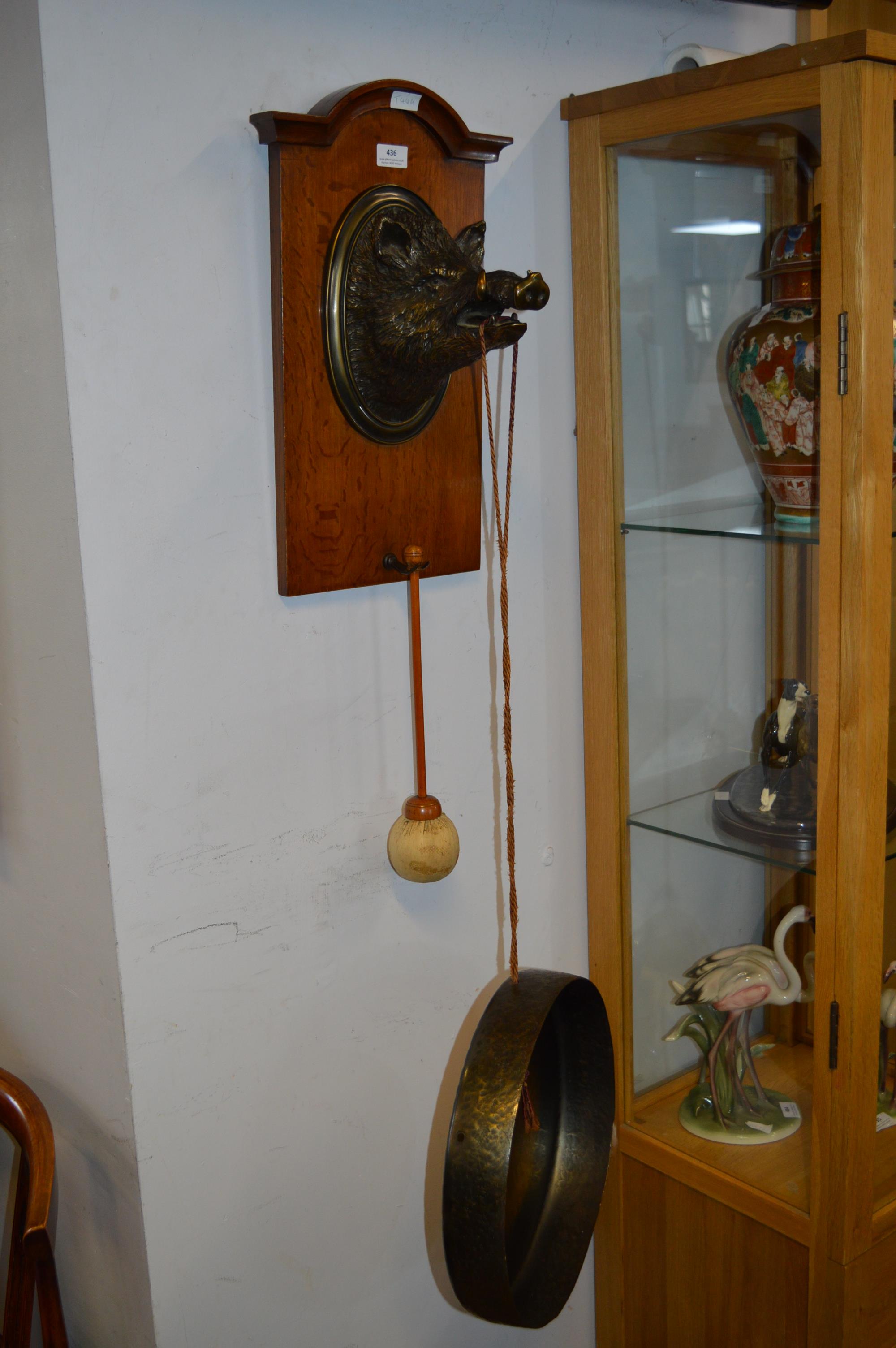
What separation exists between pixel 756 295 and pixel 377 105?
454mm

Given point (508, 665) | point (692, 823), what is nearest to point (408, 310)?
point (508, 665)

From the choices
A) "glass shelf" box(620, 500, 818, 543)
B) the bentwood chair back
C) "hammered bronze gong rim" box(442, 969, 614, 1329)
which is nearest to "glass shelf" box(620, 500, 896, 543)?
"glass shelf" box(620, 500, 818, 543)

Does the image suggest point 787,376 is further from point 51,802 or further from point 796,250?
point 51,802

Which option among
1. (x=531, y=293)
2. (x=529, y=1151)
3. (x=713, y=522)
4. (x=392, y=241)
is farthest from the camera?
(x=713, y=522)

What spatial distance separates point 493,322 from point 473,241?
127 mm

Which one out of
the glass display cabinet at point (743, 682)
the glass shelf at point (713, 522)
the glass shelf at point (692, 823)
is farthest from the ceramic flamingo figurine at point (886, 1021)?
the glass shelf at point (713, 522)

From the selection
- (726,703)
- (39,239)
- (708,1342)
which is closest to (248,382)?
(39,239)

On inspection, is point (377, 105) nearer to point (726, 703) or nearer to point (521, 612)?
point (521, 612)

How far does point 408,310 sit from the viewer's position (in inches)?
43.6

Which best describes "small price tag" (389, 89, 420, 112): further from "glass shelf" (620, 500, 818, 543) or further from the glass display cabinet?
"glass shelf" (620, 500, 818, 543)

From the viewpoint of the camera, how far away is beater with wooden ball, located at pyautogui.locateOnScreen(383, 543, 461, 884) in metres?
1.19

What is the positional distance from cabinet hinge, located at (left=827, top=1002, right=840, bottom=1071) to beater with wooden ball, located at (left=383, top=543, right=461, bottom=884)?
1.44 ft

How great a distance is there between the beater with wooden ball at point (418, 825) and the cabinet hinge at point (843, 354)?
44cm

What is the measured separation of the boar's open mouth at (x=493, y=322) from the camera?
107 centimetres
